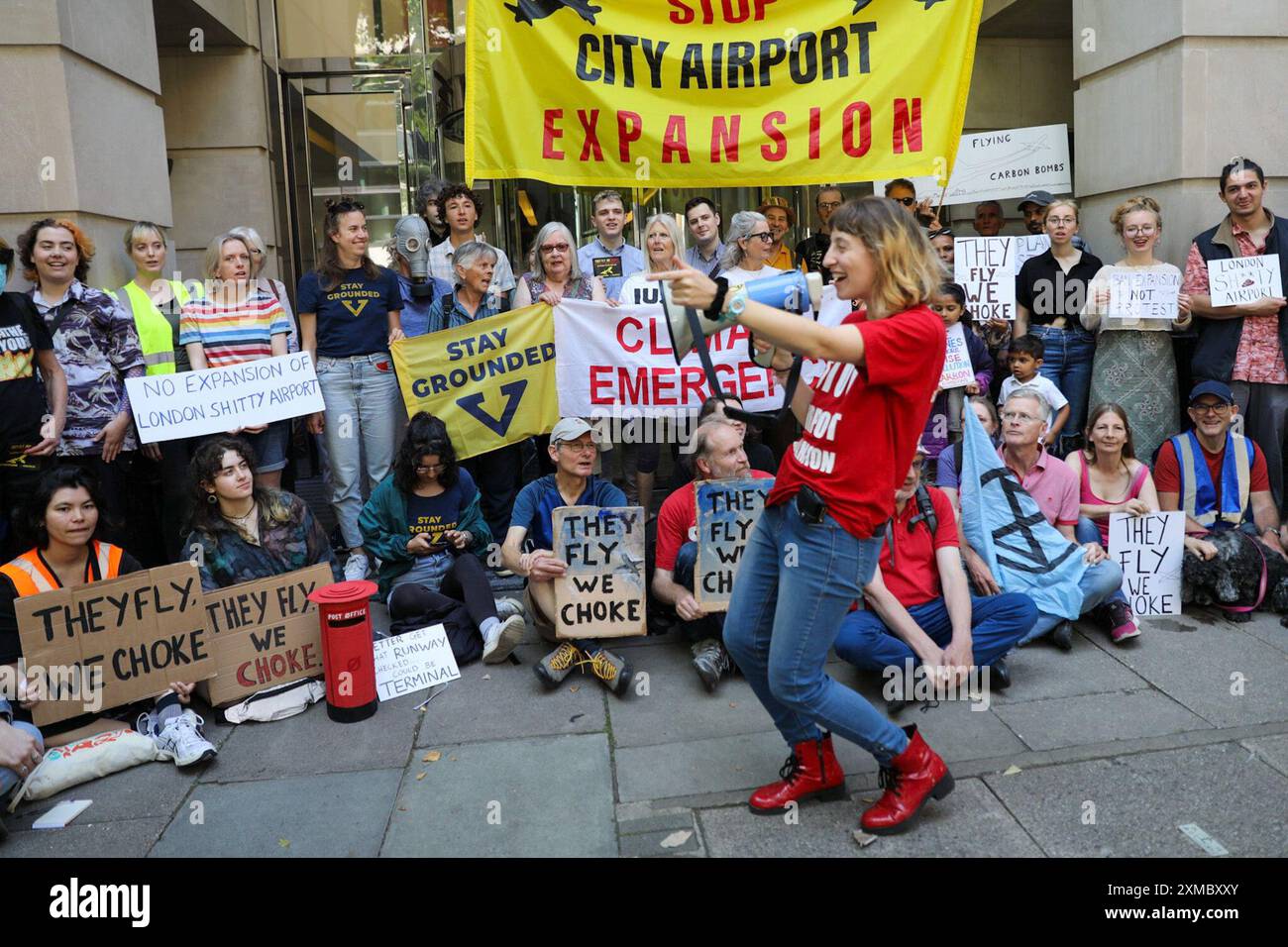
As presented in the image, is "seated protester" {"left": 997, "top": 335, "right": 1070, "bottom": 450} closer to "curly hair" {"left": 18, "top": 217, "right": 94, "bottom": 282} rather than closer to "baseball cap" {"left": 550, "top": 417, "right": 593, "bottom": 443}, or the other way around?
"baseball cap" {"left": 550, "top": 417, "right": 593, "bottom": 443}

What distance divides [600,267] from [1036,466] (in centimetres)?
298

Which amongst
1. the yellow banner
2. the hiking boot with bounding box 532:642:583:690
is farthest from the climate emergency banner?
the hiking boot with bounding box 532:642:583:690

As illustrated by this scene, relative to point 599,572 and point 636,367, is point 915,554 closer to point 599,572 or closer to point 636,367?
point 599,572

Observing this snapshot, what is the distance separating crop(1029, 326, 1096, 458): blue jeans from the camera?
6.29 meters

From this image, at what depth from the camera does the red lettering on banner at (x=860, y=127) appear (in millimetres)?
5523

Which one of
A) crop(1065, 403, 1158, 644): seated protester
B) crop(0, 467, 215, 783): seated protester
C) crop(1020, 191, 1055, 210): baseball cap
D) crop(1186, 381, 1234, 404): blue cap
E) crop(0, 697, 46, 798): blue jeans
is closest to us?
crop(0, 697, 46, 798): blue jeans

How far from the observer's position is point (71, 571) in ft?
14.2

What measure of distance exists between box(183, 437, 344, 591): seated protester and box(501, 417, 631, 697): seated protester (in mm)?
1058

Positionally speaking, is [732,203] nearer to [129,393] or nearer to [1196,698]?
[129,393]

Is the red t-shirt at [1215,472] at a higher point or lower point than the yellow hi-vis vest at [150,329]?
lower

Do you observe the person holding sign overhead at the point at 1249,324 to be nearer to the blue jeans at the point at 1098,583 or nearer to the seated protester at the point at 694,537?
the blue jeans at the point at 1098,583

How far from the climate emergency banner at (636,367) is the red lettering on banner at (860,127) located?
124 cm

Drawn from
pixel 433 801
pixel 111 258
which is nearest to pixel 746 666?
pixel 433 801

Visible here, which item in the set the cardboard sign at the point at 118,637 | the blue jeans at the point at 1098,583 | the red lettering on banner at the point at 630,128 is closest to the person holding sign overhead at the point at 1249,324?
the blue jeans at the point at 1098,583
